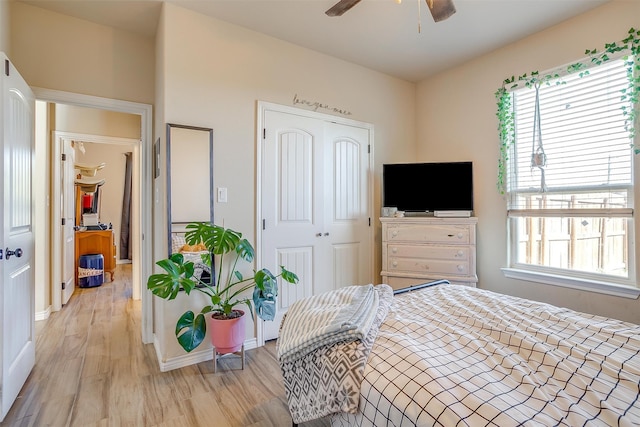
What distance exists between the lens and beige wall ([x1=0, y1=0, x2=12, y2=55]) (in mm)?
2000

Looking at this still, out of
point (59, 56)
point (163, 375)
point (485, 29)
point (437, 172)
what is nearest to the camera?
point (163, 375)

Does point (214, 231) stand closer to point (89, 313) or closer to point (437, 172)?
point (437, 172)

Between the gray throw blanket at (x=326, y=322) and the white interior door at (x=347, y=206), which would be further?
the white interior door at (x=347, y=206)

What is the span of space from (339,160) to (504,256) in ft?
6.22

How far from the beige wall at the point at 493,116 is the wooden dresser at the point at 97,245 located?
5.29 m

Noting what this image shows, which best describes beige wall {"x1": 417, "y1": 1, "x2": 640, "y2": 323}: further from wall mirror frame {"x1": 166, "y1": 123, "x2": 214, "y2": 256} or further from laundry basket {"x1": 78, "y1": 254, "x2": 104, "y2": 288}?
laundry basket {"x1": 78, "y1": 254, "x2": 104, "y2": 288}

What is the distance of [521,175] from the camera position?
9.49 ft

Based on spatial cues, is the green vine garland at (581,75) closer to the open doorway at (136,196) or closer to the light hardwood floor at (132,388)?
the light hardwood floor at (132,388)

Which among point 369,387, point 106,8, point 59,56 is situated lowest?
point 369,387

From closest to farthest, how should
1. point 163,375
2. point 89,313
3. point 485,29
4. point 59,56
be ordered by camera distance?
point 163,375
point 59,56
point 485,29
point 89,313

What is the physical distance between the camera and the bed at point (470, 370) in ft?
2.74

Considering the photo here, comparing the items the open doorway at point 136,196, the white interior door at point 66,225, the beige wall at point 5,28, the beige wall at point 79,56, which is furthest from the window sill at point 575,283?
the white interior door at point 66,225

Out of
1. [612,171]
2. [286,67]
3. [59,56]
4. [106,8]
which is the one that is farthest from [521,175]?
[59,56]

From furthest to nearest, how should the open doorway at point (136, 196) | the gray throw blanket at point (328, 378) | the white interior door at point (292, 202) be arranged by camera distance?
1. the white interior door at point (292, 202)
2. the open doorway at point (136, 196)
3. the gray throw blanket at point (328, 378)
